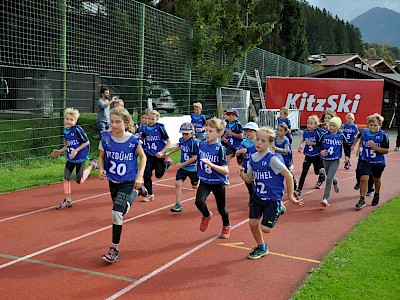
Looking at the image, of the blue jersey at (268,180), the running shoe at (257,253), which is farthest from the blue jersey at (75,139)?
the running shoe at (257,253)

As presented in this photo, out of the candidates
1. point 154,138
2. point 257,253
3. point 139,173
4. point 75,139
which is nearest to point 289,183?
point 257,253

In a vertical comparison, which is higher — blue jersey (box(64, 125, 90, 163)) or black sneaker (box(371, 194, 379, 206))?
blue jersey (box(64, 125, 90, 163))

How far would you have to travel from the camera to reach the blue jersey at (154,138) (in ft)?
31.6

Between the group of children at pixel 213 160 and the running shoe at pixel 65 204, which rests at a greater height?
the group of children at pixel 213 160

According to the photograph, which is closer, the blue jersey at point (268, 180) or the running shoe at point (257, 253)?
the blue jersey at point (268, 180)

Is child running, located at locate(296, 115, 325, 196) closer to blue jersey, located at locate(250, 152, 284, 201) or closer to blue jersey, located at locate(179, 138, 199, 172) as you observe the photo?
blue jersey, located at locate(179, 138, 199, 172)

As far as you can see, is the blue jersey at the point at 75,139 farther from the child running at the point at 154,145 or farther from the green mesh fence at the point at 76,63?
the green mesh fence at the point at 76,63

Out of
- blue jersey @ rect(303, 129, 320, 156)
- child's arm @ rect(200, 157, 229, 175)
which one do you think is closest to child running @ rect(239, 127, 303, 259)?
child's arm @ rect(200, 157, 229, 175)

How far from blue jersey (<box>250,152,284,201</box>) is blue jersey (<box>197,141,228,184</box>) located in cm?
88

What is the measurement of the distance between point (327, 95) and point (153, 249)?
25.1 meters

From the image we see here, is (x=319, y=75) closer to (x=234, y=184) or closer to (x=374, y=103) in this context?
(x=374, y=103)

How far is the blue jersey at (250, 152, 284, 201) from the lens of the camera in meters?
6.30

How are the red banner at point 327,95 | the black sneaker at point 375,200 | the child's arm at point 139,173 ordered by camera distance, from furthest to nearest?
the red banner at point 327,95
the black sneaker at point 375,200
the child's arm at point 139,173

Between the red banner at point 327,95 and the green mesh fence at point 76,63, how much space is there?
1170 cm
